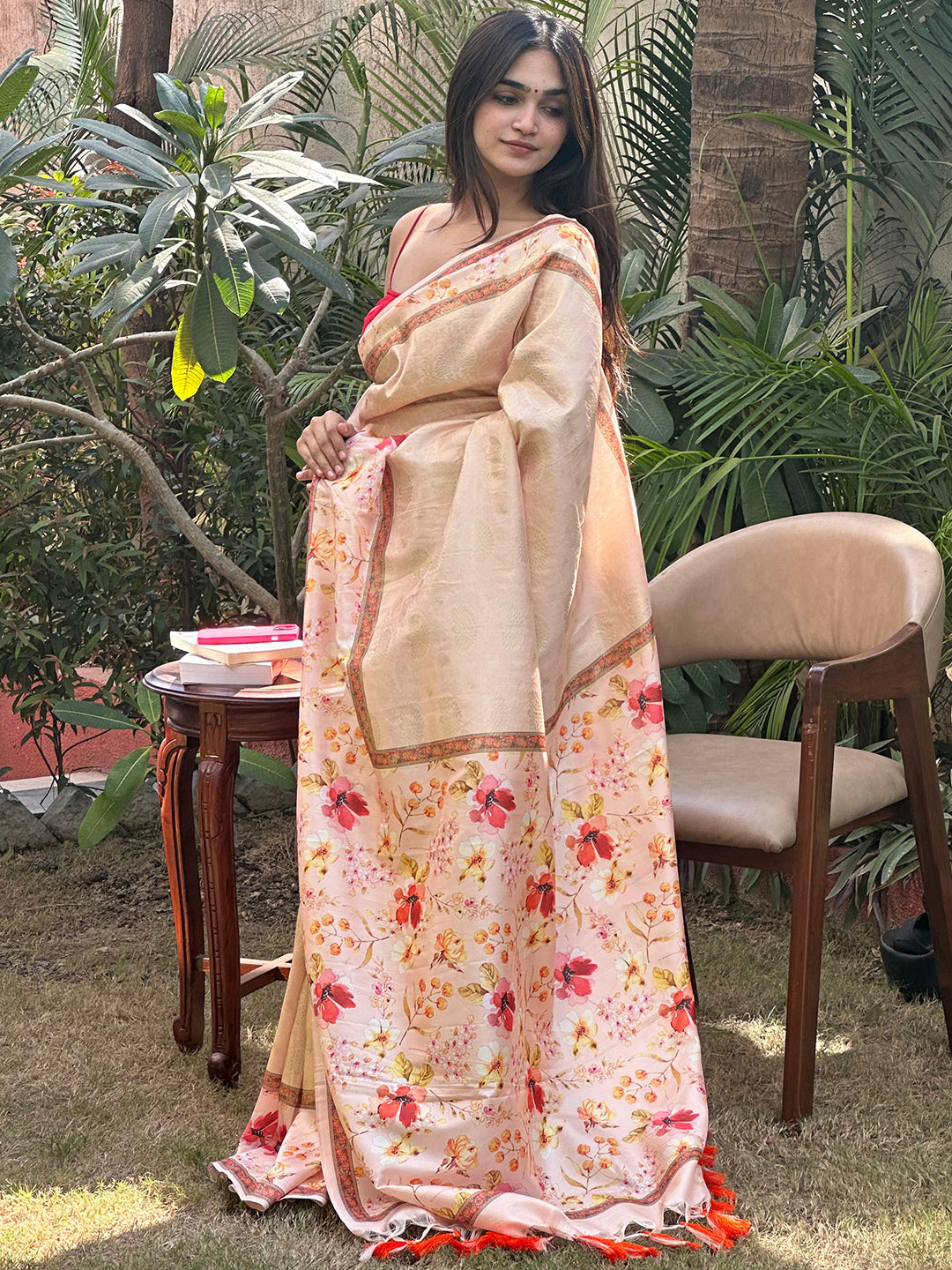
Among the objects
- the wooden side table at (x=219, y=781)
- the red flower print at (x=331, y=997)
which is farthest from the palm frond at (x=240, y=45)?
the red flower print at (x=331, y=997)

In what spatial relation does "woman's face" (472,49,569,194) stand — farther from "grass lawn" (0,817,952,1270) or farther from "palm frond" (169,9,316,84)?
"palm frond" (169,9,316,84)

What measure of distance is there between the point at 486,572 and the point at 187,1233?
106 cm

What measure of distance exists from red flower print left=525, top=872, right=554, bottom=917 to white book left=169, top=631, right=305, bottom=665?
24.1 inches

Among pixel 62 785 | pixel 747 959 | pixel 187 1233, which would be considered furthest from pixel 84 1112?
pixel 62 785

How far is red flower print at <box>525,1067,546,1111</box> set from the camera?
6.86 feet

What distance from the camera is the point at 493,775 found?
200 centimetres

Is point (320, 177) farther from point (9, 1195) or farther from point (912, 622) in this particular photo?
point (9, 1195)

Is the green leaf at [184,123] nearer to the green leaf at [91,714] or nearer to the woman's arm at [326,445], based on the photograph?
the woman's arm at [326,445]

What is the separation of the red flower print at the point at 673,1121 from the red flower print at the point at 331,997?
505 millimetres

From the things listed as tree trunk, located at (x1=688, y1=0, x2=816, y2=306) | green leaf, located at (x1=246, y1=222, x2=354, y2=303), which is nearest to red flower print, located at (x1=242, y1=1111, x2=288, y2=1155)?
green leaf, located at (x1=246, y1=222, x2=354, y2=303)

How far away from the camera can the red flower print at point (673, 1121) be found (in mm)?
2088

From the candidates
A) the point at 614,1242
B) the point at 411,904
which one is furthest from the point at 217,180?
the point at 614,1242

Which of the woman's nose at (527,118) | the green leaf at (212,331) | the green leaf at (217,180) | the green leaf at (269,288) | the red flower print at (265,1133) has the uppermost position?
the woman's nose at (527,118)

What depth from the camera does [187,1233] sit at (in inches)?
77.2
